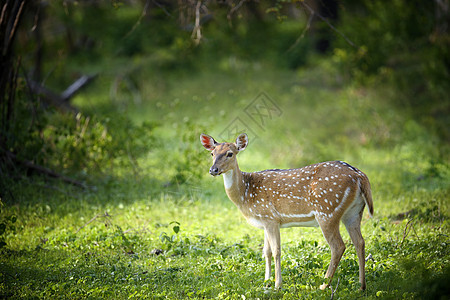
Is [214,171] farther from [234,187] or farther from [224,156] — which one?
[234,187]

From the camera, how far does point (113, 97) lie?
16.7 m

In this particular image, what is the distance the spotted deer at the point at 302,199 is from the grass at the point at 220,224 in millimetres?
486

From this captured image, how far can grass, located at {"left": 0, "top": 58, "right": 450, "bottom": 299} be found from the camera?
5.65m

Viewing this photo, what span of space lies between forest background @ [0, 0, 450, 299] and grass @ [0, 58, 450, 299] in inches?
1.3

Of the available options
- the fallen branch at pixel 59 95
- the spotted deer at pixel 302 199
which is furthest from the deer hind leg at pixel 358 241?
the fallen branch at pixel 59 95

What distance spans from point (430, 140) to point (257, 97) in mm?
5267

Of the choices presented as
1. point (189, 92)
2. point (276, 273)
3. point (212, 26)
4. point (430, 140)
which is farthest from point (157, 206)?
point (212, 26)

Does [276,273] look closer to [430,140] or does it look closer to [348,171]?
[348,171]

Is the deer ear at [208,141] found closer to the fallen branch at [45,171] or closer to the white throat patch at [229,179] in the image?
the white throat patch at [229,179]

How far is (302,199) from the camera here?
5.76 m

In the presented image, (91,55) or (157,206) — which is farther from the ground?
(91,55)

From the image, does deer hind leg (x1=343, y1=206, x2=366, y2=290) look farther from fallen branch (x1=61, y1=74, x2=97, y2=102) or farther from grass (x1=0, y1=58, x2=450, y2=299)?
fallen branch (x1=61, y1=74, x2=97, y2=102)

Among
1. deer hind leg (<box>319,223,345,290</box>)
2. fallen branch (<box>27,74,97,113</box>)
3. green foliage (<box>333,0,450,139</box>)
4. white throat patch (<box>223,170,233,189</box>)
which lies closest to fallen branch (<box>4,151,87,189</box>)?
fallen branch (<box>27,74,97,113</box>)

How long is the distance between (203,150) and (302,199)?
4.41 meters
